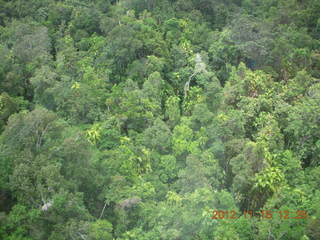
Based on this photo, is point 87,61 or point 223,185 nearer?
point 223,185

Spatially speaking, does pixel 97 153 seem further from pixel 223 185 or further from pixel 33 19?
pixel 33 19

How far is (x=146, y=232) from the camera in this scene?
18016 millimetres

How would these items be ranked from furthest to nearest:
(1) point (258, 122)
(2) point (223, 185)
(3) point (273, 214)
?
(1) point (258, 122)
(2) point (223, 185)
(3) point (273, 214)

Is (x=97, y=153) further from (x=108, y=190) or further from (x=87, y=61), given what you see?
(x=87, y=61)

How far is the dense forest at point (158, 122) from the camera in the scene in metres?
16.9

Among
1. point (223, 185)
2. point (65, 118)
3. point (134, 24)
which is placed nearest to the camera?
point (223, 185)

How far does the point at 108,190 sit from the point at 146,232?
2.71 meters

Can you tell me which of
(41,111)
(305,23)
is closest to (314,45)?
(305,23)

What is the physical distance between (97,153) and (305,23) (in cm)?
2170

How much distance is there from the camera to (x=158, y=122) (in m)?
22.9

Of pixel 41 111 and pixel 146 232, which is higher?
pixel 41 111

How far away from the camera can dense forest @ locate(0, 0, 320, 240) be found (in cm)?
1692

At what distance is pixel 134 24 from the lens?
30.8m

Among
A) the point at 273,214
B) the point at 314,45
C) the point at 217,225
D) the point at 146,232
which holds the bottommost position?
the point at 146,232
